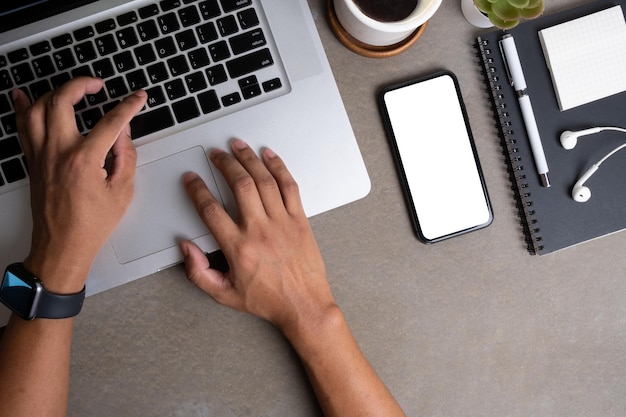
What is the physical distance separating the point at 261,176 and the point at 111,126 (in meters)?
0.18

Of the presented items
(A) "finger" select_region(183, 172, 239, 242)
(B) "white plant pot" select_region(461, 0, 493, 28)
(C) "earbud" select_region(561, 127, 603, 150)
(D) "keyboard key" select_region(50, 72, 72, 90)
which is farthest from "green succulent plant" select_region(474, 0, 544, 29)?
(D) "keyboard key" select_region(50, 72, 72, 90)

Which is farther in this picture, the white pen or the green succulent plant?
the white pen

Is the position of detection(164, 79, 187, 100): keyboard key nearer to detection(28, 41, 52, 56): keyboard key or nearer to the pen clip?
detection(28, 41, 52, 56): keyboard key

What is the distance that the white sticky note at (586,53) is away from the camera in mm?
729

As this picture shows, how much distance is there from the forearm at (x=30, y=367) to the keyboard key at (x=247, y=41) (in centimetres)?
38

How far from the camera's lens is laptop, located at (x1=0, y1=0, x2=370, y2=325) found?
673 millimetres

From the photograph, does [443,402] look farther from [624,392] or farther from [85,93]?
[85,93]

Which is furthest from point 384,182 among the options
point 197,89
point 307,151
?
point 197,89

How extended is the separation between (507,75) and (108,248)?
0.55 meters

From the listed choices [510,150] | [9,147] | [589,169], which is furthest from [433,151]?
[9,147]

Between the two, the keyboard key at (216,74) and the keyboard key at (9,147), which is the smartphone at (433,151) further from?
the keyboard key at (9,147)

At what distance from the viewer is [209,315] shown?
2.43ft

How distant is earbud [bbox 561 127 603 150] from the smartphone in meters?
0.12

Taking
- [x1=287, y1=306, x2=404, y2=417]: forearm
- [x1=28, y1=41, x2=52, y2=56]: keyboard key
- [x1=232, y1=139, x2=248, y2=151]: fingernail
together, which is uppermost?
[x1=28, y1=41, x2=52, y2=56]: keyboard key
